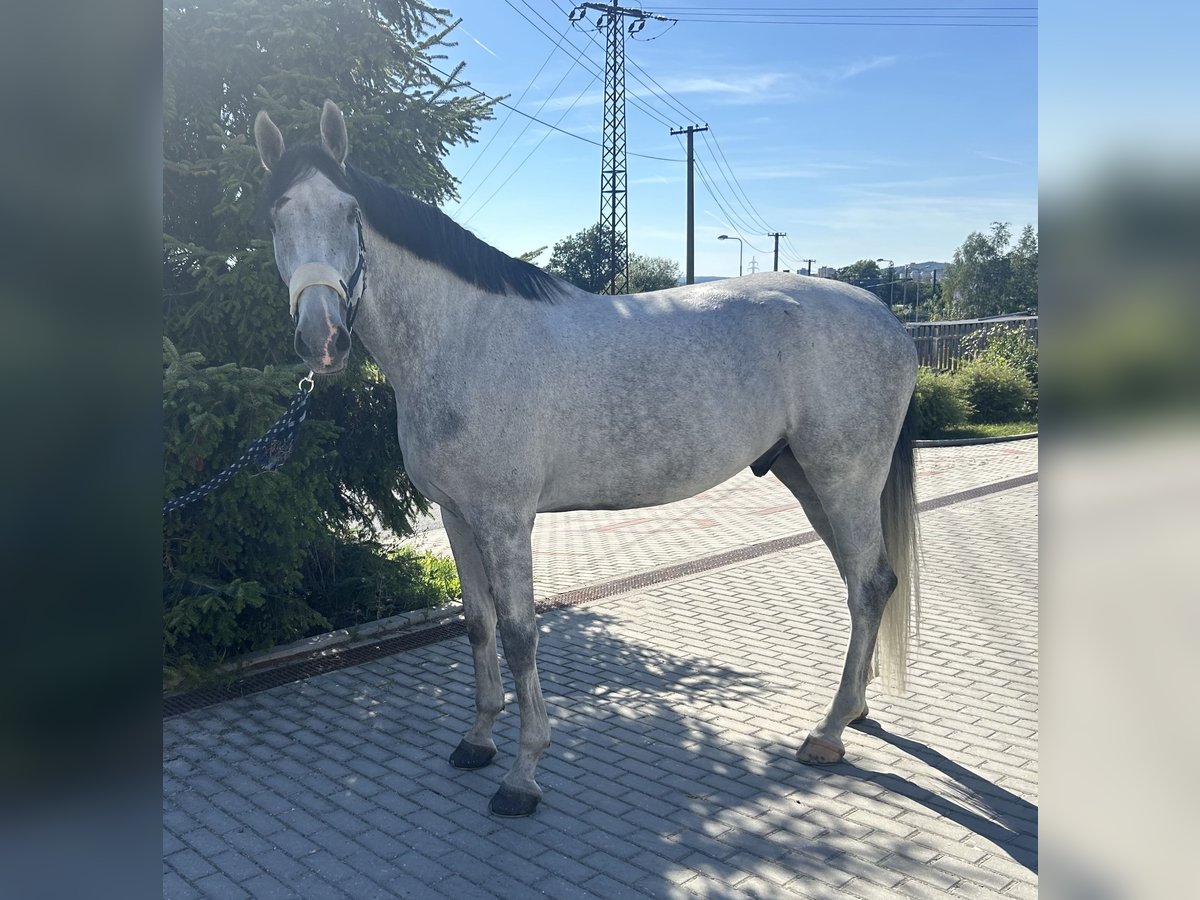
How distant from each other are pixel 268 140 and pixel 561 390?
1356 millimetres

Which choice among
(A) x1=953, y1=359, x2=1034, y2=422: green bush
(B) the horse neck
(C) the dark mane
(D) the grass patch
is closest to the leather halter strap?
A: (C) the dark mane

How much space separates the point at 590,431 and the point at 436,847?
1.64 metres

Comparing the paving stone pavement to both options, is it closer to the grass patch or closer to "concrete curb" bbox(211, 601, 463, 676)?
"concrete curb" bbox(211, 601, 463, 676)

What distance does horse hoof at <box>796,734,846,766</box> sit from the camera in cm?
355

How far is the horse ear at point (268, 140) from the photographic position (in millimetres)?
2807

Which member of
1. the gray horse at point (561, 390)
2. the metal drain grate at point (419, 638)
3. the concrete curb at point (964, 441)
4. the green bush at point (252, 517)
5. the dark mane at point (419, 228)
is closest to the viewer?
the dark mane at point (419, 228)

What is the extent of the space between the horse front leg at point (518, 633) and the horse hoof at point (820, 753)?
114 centimetres

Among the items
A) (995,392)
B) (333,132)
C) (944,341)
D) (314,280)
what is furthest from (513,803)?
(944,341)

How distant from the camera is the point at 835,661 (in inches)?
189

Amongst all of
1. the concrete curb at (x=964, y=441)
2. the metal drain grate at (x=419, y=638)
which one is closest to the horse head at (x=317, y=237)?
the metal drain grate at (x=419, y=638)

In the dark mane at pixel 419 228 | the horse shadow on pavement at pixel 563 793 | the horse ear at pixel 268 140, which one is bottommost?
the horse shadow on pavement at pixel 563 793

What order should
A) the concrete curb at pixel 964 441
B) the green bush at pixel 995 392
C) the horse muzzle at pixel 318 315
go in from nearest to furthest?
the horse muzzle at pixel 318 315
the concrete curb at pixel 964 441
the green bush at pixel 995 392

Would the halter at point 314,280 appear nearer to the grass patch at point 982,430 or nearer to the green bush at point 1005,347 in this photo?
the grass patch at point 982,430
